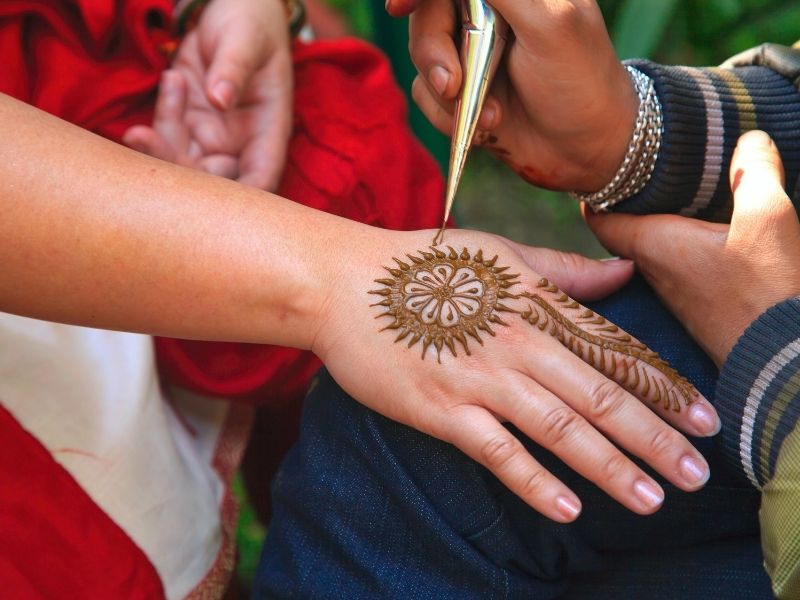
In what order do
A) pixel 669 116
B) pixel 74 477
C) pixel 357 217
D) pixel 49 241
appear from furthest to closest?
1. pixel 357 217
2. pixel 669 116
3. pixel 74 477
4. pixel 49 241

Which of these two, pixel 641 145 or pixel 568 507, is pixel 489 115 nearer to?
pixel 641 145

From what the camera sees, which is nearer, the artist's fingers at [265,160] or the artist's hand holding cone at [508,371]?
the artist's hand holding cone at [508,371]

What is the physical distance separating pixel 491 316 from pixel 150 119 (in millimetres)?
686

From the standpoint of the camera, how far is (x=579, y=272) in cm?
102

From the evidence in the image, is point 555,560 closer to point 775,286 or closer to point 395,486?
point 395,486

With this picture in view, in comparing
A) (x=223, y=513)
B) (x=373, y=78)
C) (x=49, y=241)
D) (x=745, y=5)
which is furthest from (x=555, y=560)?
(x=745, y=5)

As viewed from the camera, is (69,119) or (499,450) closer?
(499,450)

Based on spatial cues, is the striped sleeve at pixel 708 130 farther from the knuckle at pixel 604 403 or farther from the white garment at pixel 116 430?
the white garment at pixel 116 430

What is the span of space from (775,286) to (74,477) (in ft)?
2.72

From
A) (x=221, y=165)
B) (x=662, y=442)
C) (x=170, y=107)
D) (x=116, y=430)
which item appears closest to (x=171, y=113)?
(x=170, y=107)

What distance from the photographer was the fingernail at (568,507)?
834 mm

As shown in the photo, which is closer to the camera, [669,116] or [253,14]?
[669,116]

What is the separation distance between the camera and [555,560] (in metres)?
0.91

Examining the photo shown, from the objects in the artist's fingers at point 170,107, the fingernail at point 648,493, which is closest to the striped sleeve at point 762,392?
the fingernail at point 648,493
